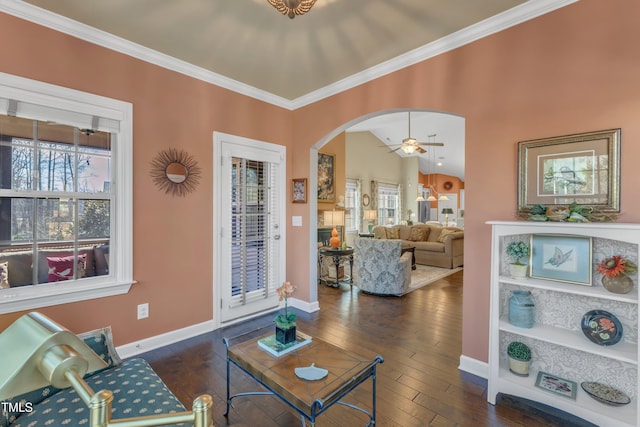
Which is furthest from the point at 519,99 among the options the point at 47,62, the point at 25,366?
the point at 47,62

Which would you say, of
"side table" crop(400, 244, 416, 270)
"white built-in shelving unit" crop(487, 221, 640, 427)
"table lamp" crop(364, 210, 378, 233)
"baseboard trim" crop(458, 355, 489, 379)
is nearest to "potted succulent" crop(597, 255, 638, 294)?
"white built-in shelving unit" crop(487, 221, 640, 427)

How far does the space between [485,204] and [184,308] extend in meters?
3.01

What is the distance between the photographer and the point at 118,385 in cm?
160

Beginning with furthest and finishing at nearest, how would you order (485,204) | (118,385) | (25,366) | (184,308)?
1. (184,308)
2. (485,204)
3. (118,385)
4. (25,366)

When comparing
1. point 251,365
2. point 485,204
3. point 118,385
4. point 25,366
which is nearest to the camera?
point 25,366

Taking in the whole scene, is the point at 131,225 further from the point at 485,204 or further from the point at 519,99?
the point at 519,99

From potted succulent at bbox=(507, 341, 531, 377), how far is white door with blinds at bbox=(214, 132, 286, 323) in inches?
104

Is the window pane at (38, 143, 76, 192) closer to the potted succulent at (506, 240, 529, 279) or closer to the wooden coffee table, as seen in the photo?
the wooden coffee table

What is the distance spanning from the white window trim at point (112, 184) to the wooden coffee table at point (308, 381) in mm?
1418

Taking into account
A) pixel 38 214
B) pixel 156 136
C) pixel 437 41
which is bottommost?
pixel 38 214

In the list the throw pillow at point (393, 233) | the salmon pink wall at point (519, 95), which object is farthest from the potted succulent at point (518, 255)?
the throw pillow at point (393, 233)

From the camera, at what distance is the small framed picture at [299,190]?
12.9 feet

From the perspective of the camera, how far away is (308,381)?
5.25 ft

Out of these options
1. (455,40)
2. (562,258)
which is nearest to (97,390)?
(562,258)
